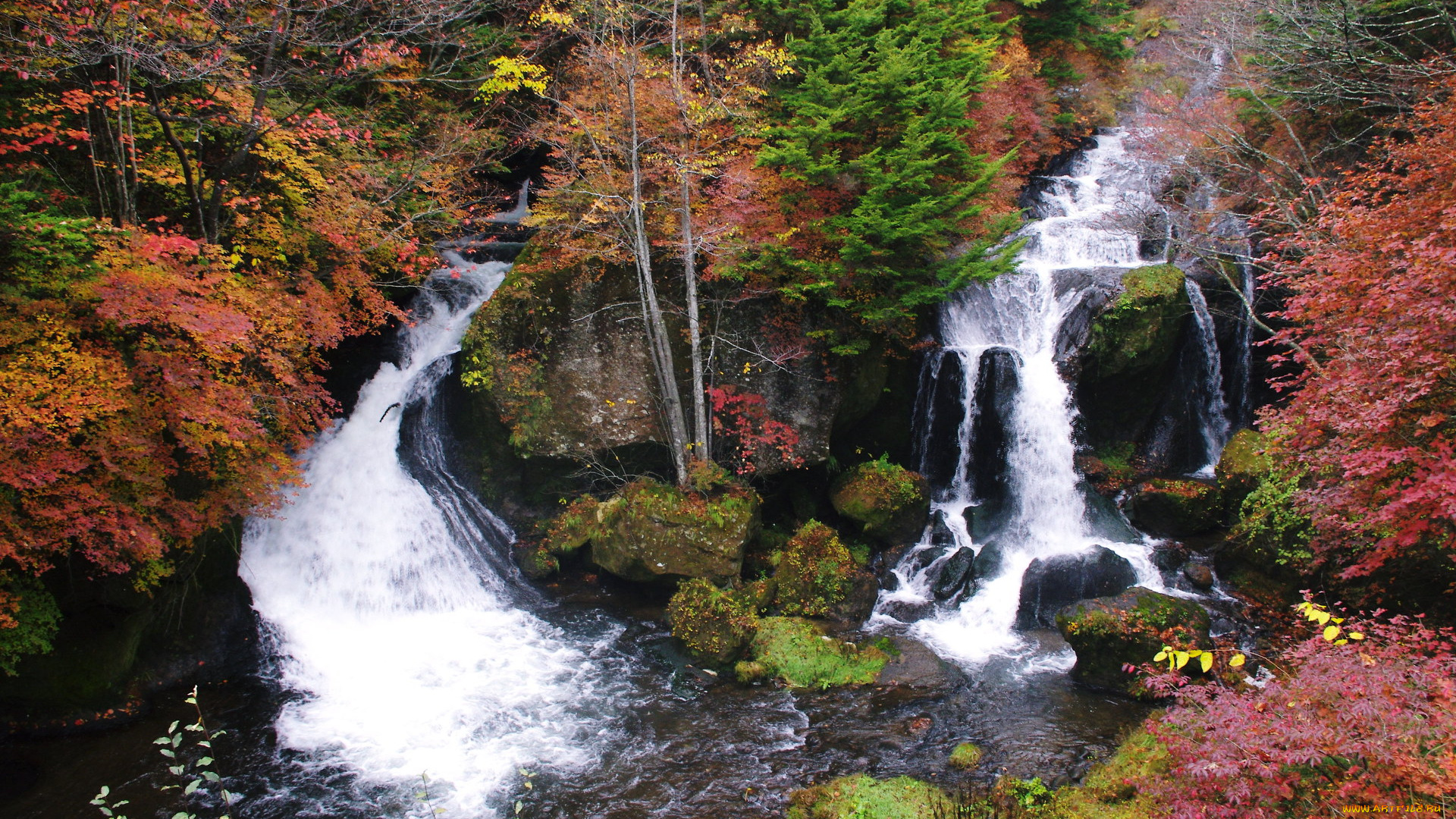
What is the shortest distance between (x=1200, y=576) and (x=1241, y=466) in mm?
2234

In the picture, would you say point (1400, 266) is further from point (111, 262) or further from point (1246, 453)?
point (111, 262)

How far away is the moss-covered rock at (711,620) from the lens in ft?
28.5

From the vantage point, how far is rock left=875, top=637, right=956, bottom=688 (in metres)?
8.28

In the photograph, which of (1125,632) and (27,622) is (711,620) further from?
(27,622)

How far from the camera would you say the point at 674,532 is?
32.8ft

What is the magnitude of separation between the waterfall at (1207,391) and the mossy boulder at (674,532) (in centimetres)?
945

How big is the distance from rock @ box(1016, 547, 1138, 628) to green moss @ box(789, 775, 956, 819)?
14.5 ft

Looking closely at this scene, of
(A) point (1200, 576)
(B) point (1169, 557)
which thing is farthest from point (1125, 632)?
(B) point (1169, 557)

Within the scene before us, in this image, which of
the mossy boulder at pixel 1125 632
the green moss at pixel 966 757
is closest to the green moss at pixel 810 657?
the green moss at pixel 966 757

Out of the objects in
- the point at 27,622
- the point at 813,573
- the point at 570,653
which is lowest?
the point at 570,653

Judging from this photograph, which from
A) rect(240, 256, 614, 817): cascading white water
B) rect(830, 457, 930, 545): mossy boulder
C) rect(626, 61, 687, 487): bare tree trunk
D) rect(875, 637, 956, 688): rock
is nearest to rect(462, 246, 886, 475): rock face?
rect(626, 61, 687, 487): bare tree trunk

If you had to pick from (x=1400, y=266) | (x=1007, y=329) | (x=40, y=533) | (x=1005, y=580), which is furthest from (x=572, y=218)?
(x=1400, y=266)

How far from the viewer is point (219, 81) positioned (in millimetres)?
8523

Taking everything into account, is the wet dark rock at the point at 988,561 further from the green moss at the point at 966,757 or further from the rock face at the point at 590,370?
the green moss at the point at 966,757
